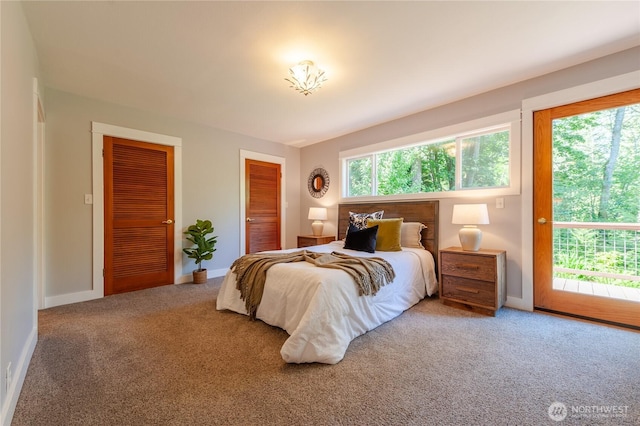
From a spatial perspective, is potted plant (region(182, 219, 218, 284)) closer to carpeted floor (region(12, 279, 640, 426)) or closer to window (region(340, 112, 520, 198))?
carpeted floor (region(12, 279, 640, 426))

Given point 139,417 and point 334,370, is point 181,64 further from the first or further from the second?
point 334,370

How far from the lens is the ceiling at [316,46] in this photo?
1.79m

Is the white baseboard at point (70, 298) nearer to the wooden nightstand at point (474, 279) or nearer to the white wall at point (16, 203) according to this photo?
the white wall at point (16, 203)

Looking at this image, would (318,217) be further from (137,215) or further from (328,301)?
(328,301)

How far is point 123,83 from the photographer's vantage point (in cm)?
276

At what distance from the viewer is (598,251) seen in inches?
94.3

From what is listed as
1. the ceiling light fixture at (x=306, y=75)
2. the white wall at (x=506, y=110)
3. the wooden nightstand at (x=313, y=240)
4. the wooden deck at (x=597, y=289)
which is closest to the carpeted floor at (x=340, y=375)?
the wooden deck at (x=597, y=289)

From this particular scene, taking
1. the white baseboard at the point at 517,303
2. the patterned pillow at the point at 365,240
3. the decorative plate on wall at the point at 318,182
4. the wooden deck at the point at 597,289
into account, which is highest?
the decorative plate on wall at the point at 318,182

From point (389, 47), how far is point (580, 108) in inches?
73.3

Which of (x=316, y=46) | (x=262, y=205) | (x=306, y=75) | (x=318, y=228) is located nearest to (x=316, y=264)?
(x=306, y=75)

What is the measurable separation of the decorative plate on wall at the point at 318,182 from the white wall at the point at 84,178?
1.53 m

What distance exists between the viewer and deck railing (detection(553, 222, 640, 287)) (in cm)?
225

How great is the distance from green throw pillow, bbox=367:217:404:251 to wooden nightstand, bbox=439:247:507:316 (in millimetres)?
505

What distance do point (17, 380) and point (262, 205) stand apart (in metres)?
3.54
